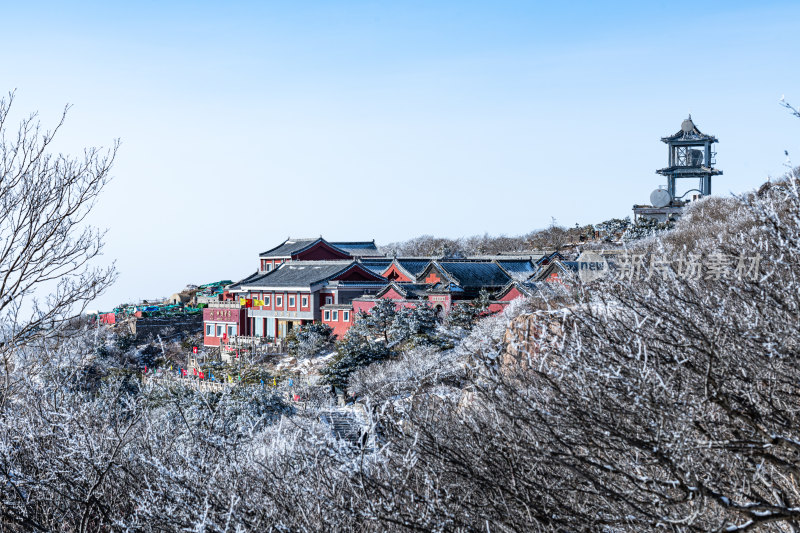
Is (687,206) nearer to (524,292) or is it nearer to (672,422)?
(524,292)

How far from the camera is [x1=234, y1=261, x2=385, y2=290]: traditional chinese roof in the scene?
2778 cm

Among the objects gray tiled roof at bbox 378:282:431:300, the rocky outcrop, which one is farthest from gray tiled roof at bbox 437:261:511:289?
the rocky outcrop

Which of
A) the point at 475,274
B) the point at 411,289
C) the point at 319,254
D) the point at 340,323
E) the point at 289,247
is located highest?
the point at 289,247

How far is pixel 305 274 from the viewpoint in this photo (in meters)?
28.8

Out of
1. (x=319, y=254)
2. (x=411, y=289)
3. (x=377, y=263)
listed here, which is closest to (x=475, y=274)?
(x=411, y=289)

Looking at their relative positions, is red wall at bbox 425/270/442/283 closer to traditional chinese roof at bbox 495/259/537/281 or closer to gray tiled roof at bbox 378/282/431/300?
gray tiled roof at bbox 378/282/431/300

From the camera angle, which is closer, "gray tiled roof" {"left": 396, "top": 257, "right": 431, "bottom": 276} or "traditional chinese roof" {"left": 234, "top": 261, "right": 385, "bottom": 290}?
"traditional chinese roof" {"left": 234, "top": 261, "right": 385, "bottom": 290}

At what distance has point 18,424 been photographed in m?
7.13

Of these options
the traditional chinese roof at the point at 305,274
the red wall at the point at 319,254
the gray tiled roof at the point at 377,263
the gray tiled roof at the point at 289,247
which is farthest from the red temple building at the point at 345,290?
the gray tiled roof at the point at 289,247

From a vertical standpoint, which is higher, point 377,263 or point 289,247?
point 289,247

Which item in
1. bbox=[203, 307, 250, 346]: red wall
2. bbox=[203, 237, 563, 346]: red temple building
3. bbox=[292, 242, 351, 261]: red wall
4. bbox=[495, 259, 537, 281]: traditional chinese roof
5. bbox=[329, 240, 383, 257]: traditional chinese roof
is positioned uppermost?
bbox=[329, 240, 383, 257]: traditional chinese roof

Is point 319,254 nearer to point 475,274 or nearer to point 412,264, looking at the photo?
point 412,264

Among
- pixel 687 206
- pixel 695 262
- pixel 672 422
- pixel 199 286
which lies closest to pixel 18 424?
pixel 672 422

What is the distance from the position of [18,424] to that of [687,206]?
2891 cm
